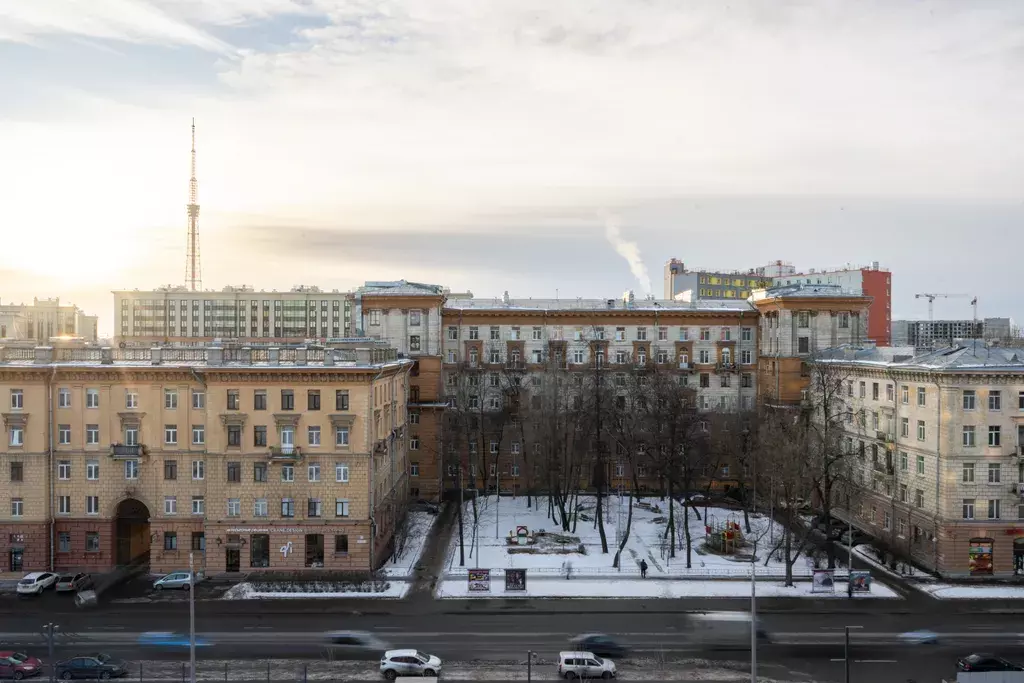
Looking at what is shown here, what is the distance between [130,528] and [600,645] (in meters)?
34.9

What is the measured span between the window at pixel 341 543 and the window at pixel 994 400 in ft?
141

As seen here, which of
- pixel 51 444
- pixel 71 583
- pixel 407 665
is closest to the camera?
pixel 407 665

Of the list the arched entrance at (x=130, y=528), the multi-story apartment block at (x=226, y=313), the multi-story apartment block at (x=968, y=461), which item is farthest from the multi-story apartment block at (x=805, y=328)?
the multi-story apartment block at (x=226, y=313)

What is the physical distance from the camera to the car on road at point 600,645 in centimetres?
3809

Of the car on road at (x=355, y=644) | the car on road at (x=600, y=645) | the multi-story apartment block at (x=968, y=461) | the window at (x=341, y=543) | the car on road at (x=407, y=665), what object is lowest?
the car on road at (x=355, y=644)

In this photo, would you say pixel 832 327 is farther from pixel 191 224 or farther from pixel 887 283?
pixel 191 224

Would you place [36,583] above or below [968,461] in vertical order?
below

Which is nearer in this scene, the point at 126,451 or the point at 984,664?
the point at 984,664

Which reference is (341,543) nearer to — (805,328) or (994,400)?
(994,400)

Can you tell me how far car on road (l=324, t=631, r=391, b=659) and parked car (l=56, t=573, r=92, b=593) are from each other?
18759mm

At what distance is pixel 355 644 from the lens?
39562 millimetres

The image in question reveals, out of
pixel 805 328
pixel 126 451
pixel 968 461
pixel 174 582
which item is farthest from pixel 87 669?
pixel 805 328

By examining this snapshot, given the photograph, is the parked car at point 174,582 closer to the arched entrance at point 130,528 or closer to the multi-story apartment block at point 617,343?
the arched entrance at point 130,528

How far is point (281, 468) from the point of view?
51.2 meters
